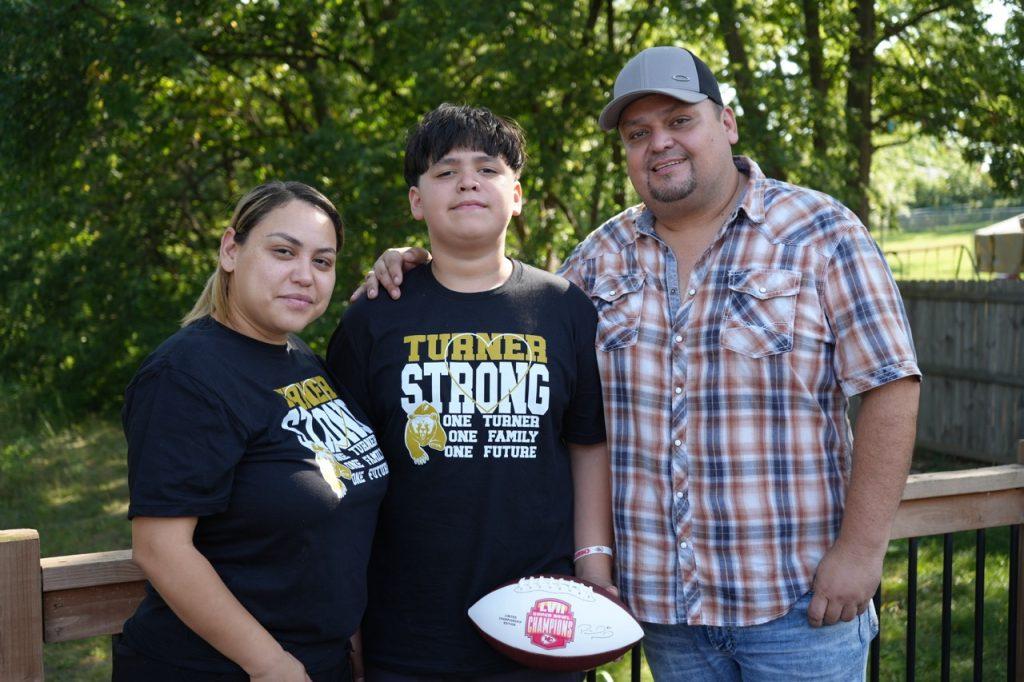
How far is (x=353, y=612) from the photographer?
225cm

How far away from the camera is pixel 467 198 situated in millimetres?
2516

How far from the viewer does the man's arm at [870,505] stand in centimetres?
246

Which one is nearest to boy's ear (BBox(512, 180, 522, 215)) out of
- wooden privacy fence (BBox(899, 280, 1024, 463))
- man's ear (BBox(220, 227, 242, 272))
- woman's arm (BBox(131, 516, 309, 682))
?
man's ear (BBox(220, 227, 242, 272))

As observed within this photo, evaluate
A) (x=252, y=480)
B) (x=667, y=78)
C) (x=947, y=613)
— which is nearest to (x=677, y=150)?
(x=667, y=78)

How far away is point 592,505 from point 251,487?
3.22 feet

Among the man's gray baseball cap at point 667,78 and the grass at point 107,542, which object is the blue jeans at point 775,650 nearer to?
the grass at point 107,542

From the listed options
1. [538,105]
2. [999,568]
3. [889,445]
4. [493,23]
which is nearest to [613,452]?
[889,445]

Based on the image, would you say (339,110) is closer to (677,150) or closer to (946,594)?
(677,150)

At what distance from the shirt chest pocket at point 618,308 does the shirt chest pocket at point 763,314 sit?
251 mm

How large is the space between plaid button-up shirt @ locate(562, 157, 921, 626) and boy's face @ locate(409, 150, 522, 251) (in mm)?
452

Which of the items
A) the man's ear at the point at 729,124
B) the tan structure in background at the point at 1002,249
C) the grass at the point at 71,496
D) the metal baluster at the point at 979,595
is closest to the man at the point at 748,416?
the man's ear at the point at 729,124

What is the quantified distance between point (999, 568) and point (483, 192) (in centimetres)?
586

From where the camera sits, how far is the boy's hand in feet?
8.43

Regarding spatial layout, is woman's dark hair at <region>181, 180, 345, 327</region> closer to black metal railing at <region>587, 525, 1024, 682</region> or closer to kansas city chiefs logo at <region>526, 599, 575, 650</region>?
kansas city chiefs logo at <region>526, 599, 575, 650</region>
